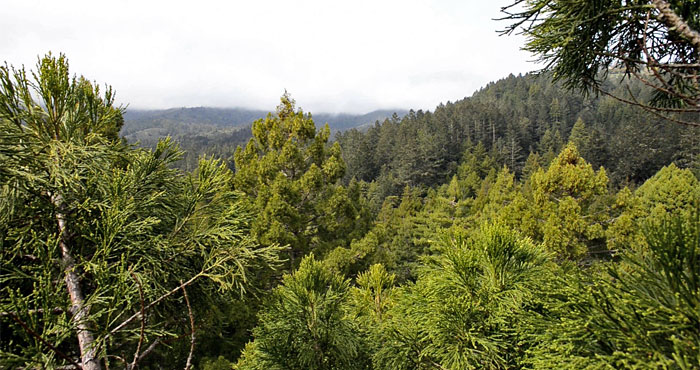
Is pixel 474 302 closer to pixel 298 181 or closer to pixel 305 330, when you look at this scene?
pixel 305 330

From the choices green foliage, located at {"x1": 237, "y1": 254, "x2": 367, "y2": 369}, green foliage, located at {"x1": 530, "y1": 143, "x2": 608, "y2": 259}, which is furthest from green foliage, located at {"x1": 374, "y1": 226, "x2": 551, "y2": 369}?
green foliage, located at {"x1": 530, "y1": 143, "x2": 608, "y2": 259}

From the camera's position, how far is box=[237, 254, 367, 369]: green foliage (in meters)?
3.07

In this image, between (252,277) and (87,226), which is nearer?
(87,226)

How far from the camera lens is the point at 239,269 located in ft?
9.64

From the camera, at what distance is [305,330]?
3.21 meters

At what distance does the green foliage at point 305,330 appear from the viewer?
10.1 ft

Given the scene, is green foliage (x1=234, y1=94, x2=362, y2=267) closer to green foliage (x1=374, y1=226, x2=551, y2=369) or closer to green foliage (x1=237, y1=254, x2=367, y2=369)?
green foliage (x1=237, y1=254, x2=367, y2=369)

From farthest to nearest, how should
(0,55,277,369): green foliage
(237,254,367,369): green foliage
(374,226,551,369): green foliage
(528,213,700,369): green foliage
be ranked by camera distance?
(237,254,367,369): green foliage < (374,226,551,369): green foliage < (0,55,277,369): green foliage < (528,213,700,369): green foliage

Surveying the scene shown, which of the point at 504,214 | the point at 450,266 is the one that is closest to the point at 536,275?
the point at 450,266

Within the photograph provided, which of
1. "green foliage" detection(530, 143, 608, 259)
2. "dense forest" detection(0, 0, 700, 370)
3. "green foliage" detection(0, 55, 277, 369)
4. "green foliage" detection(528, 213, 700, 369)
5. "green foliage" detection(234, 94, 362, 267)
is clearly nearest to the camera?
"green foliage" detection(528, 213, 700, 369)

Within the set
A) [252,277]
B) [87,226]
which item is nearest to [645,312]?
A: [252,277]

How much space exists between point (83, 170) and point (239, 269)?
1.52 metres

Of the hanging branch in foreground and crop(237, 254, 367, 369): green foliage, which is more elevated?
the hanging branch in foreground

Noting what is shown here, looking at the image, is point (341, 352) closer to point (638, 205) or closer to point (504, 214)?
point (504, 214)
